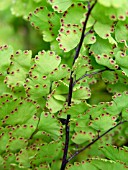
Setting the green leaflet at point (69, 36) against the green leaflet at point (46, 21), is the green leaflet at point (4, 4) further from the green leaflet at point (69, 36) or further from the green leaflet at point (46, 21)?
the green leaflet at point (69, 36)

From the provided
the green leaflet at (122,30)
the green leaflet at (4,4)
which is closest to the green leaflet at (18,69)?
the green leaflet at (122,30)

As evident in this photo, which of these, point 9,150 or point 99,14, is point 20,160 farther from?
point 99,14

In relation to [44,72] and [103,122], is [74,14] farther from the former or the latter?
[103,122]

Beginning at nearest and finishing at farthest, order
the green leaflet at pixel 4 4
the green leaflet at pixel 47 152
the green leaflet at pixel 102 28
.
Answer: the green leaflet at pixel 102 28 < the green leaflet at pixel 47 152 < the green leaflet at pixel 4 4

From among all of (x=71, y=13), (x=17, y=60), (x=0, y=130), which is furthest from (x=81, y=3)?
(x=0, y=130)

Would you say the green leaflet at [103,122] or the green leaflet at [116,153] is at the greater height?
the green leaflet at [103,122]

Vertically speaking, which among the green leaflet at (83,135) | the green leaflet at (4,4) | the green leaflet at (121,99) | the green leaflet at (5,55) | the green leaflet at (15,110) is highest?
the green leaflet at (5,55)

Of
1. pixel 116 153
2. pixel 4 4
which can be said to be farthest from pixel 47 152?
pixel 4 4

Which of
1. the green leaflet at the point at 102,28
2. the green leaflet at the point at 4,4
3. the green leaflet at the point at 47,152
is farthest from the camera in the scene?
the green leaflet at the point at 4,4
